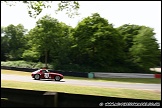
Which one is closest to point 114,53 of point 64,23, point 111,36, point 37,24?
point 111,36

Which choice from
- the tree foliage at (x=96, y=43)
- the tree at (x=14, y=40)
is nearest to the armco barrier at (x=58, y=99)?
the tree at (x=14, y=40)

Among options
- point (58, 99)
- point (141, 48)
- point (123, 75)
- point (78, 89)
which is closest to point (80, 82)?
point (78, 89)

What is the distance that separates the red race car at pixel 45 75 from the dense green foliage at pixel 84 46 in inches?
11.1

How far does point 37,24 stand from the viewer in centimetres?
733

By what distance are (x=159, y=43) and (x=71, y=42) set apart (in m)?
3.62

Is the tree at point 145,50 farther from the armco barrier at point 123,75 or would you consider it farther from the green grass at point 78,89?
the green grass at point 78,89

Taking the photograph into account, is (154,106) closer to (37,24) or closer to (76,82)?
(76,82)

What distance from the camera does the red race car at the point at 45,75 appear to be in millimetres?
7266

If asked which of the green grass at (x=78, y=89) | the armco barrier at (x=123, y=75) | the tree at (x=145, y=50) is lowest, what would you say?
the green grass at (x=78, y=89)

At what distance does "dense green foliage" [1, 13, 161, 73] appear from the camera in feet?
23.4

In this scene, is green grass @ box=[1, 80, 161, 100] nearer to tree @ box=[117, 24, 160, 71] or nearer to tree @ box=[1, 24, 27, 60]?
tree @ box=[1, 24, 27, 60]

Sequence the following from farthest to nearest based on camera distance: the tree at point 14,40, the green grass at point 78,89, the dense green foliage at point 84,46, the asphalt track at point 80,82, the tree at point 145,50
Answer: the tree at point 145,50 → the asphalt track at point 80,82 → the dense green foliage at point 84,46 → the tree at point 14,40 → the green grass at point 78,89

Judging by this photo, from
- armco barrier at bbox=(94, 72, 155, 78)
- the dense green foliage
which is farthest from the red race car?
armco barrier at bbox=(94, 72, 155, 78)

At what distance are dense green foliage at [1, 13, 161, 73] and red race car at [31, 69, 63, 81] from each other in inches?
11.1
